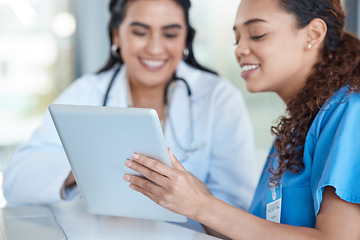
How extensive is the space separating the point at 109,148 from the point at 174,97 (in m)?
0.72

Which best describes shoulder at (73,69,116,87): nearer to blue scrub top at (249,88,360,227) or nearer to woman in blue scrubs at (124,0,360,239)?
woman in blue scrubs at (124,0,360,239)

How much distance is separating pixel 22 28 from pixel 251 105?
1.50 metres

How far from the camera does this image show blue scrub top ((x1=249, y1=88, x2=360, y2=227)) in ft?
2.63

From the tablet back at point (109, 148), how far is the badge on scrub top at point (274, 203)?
0.18 m

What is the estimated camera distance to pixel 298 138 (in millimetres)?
933

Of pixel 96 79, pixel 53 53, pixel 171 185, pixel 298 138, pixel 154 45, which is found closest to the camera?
pixel 171 185

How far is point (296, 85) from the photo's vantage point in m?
1.02

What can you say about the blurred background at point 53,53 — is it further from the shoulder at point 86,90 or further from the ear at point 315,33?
the ear at point 315,33

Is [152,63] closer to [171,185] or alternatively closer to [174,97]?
[174,97]

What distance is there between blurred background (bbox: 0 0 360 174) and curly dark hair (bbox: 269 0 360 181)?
1.73 meters

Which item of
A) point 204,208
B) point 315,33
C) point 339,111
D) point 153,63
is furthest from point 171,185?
point 153,63

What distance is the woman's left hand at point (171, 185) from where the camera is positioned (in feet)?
2.65

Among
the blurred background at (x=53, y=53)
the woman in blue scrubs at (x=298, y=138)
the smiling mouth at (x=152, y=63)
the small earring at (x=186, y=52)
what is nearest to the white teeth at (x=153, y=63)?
the smiling mouth at (x=152, y=63)

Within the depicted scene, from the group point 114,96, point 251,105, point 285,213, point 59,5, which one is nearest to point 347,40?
point 285,213
